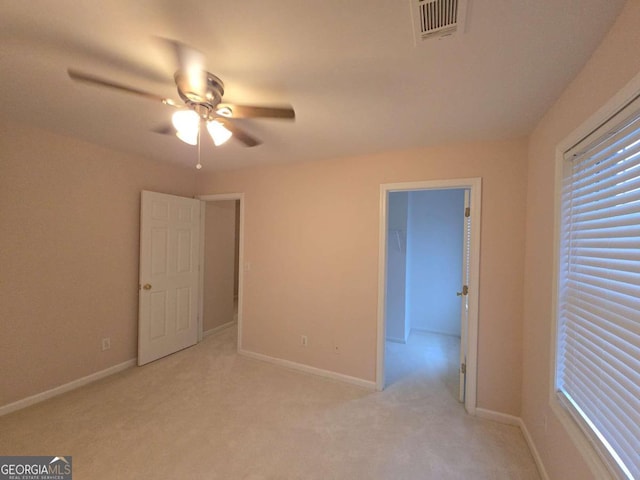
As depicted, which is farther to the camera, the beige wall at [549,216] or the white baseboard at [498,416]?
the white baseboard at [498,416]

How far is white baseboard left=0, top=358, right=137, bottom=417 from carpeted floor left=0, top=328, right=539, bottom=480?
0.22 feet

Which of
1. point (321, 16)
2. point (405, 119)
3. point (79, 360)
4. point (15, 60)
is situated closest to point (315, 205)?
point (405, 119)

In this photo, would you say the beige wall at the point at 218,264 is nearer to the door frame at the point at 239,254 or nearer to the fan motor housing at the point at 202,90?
the door frame at the point at 239,254

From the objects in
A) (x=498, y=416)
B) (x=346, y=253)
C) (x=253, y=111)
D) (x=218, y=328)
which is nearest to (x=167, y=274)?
(x=218, y=328)

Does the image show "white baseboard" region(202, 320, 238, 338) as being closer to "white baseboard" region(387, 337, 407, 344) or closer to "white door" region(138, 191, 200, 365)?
"white door" region(138, 191, 200, 365)

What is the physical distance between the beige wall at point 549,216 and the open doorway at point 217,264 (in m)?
3.24

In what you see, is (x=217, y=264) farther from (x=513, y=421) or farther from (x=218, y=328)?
(x=513, y=421)

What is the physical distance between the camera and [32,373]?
2254mm

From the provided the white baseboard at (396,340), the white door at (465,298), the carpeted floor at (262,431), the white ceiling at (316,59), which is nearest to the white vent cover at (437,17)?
the white ceiling at (316,59)

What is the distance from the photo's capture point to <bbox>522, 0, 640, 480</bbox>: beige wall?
104cm

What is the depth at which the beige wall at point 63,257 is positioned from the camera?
2.14 metres

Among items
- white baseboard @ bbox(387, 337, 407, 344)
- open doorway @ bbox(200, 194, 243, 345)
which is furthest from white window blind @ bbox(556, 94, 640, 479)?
open doorway @ bbox(200, 194, 243, 345)

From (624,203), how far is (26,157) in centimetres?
391

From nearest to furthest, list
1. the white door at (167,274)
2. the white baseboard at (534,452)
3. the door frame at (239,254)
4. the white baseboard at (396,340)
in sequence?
the white baseboard at (534,452) < the white door at (167,274) < the door frame at (239,254) < the white baseboard at (396,340)
